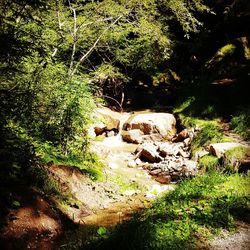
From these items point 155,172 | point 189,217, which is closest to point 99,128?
point 155,172

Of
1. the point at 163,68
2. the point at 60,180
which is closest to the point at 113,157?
the point at 60,180

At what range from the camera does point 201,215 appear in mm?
5098

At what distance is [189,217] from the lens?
16.8ft

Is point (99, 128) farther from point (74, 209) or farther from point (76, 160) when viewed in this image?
point (74, 209)

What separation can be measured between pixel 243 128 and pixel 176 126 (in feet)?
14.9

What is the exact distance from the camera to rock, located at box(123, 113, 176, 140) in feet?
48.3

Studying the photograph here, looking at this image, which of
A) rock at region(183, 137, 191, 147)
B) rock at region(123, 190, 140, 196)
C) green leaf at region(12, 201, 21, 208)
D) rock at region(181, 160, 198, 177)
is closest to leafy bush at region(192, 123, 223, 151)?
rock at region(183, 137, 191, 147)

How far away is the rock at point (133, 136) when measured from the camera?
48.3ft

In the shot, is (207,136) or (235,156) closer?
(235,156)

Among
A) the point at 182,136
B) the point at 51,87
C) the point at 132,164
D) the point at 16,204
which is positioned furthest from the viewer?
the point at 182,136

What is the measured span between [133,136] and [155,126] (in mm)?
1206

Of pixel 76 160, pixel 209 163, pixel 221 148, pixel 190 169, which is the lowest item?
pixel 190 169

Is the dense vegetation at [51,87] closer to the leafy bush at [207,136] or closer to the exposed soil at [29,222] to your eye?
the exposed soil at [29,222]

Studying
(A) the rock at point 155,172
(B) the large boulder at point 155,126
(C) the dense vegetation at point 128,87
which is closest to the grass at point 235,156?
(C) the dense vegetation at point 128,87
